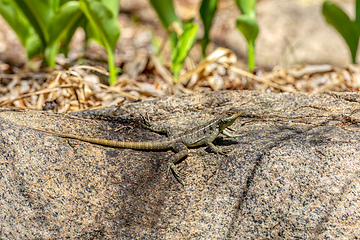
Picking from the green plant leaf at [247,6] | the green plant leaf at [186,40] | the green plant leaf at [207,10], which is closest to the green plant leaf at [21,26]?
the green plant leaf at [186,40]

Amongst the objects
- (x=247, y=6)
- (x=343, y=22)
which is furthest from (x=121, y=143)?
(x=343, y=22)

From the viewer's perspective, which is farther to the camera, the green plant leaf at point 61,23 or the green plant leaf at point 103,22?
the green plant leaf at point 61,23

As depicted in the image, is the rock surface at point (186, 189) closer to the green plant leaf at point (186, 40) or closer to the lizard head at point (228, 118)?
the lizard head at point (228, 118)

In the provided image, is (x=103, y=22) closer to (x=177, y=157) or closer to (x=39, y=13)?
(x=39, y=13)

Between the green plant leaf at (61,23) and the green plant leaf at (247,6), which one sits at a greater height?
the green plant leaf at (247,6)

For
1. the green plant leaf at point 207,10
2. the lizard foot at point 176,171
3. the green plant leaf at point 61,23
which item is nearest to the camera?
the lizard foot at point 176,171

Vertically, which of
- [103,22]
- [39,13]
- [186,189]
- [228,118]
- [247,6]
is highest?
[247,6]
